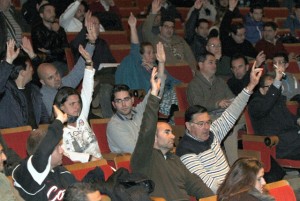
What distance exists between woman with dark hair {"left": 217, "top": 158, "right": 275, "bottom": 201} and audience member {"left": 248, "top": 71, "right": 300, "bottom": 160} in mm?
2478

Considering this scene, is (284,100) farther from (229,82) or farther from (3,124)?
(3,124)

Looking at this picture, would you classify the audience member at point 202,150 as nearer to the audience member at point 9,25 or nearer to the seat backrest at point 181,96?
the seat backrest at point 181,96

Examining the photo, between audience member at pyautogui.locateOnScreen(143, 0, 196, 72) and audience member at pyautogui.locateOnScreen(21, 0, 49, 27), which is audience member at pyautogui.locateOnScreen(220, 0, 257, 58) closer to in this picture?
audience member at pyautogui.locateOnScreen(143, 0, 196, 72)

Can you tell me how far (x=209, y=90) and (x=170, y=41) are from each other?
5.27 ft

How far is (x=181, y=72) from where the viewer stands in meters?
9.01

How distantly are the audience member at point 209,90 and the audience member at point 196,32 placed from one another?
1880 mm

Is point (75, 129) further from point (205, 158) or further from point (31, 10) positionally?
point (31, 10)

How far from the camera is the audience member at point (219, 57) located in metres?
9.16

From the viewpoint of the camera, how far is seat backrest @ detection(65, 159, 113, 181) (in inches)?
215

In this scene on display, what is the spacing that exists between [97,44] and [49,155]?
4.16 m

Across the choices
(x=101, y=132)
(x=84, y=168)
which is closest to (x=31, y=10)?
(x=101, y=132)

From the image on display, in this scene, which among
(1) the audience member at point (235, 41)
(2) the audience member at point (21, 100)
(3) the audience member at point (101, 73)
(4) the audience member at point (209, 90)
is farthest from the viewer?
(1) the audience member at point (235, 41)

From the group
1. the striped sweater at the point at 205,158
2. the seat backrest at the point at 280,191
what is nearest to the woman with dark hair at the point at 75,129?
the striped sweater at the point at 205,158

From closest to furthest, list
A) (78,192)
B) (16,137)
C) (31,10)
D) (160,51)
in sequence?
(78,192), (16,137), (160,51), (31,10)
